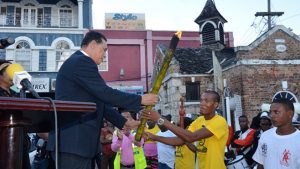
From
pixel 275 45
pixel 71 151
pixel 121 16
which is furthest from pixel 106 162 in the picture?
pixel 121 16

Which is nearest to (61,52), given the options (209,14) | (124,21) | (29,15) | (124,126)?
(29,15)

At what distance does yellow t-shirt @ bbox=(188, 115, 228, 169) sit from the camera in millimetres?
4434

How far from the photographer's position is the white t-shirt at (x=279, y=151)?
4.03 metres

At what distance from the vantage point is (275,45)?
18156mm

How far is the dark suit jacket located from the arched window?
79.1 feet

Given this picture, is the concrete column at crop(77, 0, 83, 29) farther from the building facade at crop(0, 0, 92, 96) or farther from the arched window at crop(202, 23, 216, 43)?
the arched window at crop(202, 23, 216, 43)

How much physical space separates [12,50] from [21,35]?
1159 mm

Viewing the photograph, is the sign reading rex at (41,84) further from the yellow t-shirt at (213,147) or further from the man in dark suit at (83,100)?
the man in dark suit at (83,100)

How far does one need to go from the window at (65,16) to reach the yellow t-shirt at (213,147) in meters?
21.2

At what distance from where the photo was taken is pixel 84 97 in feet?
10.9

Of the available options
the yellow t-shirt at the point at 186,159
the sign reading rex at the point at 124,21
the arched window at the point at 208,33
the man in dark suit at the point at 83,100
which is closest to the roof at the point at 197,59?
the arched window at the point at 208,33

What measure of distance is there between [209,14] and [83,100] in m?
24.9

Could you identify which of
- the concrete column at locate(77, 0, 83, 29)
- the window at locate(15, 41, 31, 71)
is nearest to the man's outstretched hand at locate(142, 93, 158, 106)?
the concrete column at locate(77, 0, 83, 29)

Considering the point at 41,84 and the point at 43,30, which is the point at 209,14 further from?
the point at 41,84
